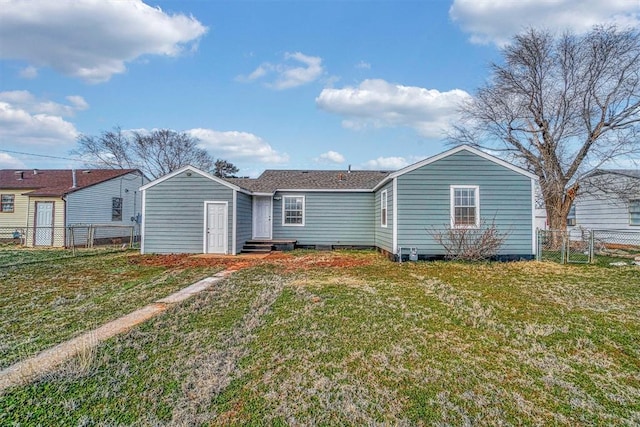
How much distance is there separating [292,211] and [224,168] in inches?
946

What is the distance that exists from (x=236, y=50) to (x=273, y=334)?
Result: 1323cm

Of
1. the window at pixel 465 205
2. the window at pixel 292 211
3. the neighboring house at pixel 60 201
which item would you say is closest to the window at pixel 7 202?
the neighboring house at pixel 60 201

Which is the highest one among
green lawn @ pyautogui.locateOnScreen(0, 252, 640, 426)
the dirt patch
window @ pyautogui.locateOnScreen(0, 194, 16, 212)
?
window @ pyautogui.locateOnScreen(0, 194, 16, 212)

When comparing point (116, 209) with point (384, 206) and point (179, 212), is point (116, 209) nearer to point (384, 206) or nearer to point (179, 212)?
point (179, 212)

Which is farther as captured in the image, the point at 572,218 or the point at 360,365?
the point at 572,218

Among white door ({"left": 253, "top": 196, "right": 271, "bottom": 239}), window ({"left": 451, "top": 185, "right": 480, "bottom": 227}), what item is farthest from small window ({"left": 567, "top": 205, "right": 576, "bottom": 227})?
white door ({"left": 253, "top": 196, "right": 271, "bottom": 239})

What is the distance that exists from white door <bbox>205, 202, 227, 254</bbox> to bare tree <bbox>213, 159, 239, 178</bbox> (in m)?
24.4

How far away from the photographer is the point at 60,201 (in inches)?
610

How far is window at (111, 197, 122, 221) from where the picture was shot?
18016mm

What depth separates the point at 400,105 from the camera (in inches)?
778

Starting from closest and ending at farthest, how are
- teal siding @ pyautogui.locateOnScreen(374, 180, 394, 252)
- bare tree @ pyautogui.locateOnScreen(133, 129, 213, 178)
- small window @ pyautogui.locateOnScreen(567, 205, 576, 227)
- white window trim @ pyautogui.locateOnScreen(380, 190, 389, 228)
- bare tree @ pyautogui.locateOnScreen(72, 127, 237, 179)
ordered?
teal siding @ pyautogui.locateOnScreen(374, 180, 394, 252)
white window trim @ pyautogui.locateOnScreen(380, 190, 389, 228)
small window @ pyautogui.locateOnScreen(567, 205, 576, 227)
bare tree @ pyautogui.locateOnScreen(72, 127, 237, 179)
bare tree @ pyautogui.locateOnScreen(133, 129, 213, 178)

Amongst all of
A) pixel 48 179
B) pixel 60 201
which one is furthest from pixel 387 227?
pixel 48 179

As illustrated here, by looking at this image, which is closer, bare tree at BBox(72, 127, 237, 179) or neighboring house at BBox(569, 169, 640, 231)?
neighboring house at BBox(569, 169, 640, 231)

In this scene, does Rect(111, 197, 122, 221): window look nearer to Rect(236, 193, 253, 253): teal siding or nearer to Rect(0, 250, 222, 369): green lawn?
Rect(0, 250, 222, 369): green lawn
